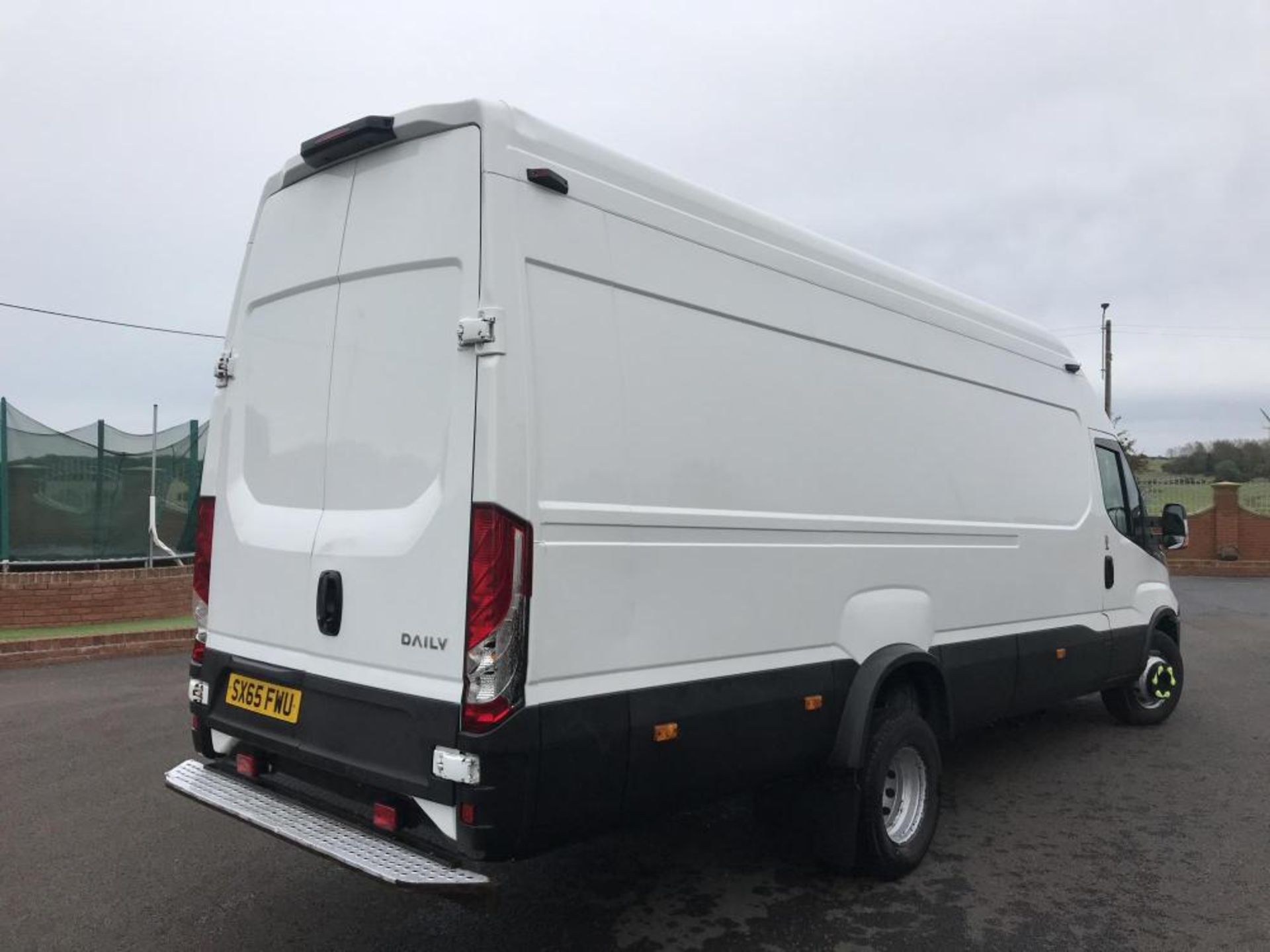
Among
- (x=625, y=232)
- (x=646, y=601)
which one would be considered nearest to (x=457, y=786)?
(x=646, y=601)

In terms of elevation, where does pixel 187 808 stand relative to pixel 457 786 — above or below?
below

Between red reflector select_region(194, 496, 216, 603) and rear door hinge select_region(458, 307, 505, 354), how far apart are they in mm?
1751

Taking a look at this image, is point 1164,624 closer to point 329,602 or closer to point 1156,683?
point 1156,683

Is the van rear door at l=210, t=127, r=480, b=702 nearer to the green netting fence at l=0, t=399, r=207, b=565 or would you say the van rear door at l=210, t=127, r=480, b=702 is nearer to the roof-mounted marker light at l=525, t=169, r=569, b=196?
the roof-mounted marker light at l=525, t=169, r=569, b=196

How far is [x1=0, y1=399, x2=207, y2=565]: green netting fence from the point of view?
1095 centimetres

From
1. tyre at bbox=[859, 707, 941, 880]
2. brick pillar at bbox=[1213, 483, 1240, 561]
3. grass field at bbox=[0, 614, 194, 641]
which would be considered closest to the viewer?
tyre at bbox=[859, 707, 941, 880]

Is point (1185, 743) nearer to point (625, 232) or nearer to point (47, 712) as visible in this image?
point (625, 232)

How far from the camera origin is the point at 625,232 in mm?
3555

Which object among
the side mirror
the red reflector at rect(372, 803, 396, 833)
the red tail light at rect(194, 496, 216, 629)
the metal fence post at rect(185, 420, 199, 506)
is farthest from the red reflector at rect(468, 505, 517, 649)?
the metal fence post at rect(185, 420, 199, 506)

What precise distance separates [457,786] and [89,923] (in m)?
2.11

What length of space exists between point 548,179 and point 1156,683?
647 cm

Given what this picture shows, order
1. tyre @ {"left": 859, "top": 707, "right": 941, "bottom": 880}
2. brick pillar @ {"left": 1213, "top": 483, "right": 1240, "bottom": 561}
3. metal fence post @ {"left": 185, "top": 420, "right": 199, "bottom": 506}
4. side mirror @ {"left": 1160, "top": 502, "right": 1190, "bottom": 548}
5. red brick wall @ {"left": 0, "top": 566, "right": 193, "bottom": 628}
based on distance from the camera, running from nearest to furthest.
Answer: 1. tyre @ {"left": 859, "top": 707, "right": 941, "bottom": 880}
2. side mirror @ {"left": 1160, "top": 502, "right": 1190, "bottom": 548}
3. red brick wall @ {"left": 0, "top": 566, "right": 193, "bottom": 628}
4. metal fence post @ {"left": 185, "top": 420, "right": 199, "bottom": 506}
5. brick pillar @ {"left": 1213, "top": 483, "right": 1240, "bottom": 561}

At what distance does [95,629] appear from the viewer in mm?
11000

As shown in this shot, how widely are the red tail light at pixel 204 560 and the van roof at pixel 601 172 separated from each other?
54.1 inches
